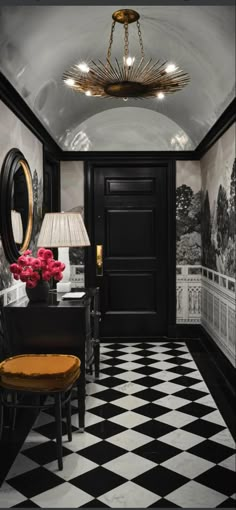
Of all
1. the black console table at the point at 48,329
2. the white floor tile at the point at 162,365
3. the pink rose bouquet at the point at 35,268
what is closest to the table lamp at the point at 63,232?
the pink rose bouquet at the point at 35,268

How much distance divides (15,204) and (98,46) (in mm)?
1489

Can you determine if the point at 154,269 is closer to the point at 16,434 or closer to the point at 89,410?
the point at 89,410

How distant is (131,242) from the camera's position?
246 inches

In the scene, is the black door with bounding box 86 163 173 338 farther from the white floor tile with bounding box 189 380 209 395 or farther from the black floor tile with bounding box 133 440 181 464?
the black floor tile with bounding box 133 440 181 464

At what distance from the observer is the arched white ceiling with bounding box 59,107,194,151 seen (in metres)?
5.95

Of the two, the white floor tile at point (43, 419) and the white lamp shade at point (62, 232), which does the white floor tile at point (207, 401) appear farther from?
the white lamp shade at point (62, 232)

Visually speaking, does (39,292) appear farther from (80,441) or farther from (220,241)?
(220,241)

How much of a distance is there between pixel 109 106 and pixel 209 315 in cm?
283

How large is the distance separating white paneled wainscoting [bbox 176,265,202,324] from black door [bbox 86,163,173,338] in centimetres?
18

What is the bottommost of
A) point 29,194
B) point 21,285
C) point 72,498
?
point 72,498

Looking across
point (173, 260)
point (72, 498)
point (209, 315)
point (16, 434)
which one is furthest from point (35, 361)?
point (173, 260)

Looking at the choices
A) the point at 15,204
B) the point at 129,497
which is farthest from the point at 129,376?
the point at 129,497

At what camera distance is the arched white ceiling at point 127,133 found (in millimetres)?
5953

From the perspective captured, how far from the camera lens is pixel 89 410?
3.70 metres
